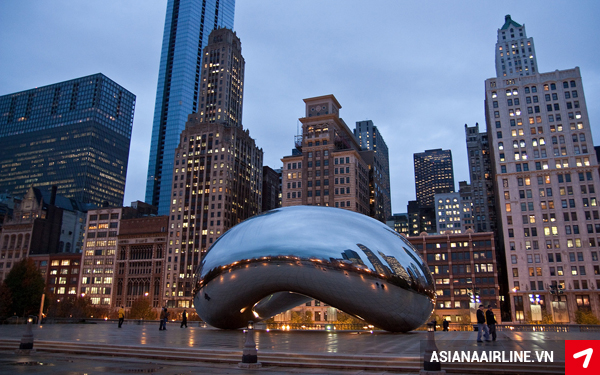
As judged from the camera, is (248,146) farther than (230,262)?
Yes

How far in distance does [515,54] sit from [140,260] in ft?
439

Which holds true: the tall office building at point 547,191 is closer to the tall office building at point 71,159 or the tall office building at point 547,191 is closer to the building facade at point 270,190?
the building facade at point 270,190

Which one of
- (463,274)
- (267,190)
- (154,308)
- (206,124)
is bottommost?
(154,308)

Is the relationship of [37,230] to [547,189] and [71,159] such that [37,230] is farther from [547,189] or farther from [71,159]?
[547,189]

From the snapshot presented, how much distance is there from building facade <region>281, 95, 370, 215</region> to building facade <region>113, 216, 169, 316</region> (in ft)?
144

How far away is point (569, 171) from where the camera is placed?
93875mm

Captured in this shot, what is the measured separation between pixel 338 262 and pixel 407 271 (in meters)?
2.85

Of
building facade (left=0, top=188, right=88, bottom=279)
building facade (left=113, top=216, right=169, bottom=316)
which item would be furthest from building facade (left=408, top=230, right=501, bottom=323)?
building facade (left=0, top=188, right=88, bottom=279)

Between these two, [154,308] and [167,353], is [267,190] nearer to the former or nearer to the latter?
[154,308]

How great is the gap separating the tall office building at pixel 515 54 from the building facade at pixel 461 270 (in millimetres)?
69222

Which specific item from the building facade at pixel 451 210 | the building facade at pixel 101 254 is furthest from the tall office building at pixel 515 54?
the building facade at pixel 101 254

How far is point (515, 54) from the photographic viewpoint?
139750 millimetres

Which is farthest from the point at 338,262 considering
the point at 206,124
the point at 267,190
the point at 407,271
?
the point at 267,190

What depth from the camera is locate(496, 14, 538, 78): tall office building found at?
450ft
